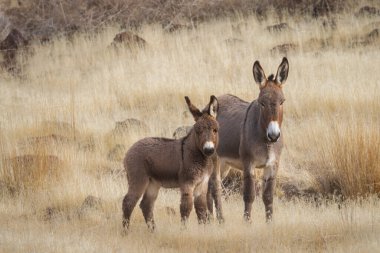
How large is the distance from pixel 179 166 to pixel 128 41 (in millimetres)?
11844

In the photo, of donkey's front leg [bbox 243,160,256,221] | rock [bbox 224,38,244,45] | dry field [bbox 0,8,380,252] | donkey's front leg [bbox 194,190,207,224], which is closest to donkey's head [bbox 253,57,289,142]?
donkey's front leg [bbox 243,160,256,221]

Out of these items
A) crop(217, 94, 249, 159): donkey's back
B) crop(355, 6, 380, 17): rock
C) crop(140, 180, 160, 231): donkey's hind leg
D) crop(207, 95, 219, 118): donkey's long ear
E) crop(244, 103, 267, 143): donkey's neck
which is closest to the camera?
crop(207, 95, 219, 118): donkey's long ear

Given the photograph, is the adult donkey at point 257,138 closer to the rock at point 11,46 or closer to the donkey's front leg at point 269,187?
the donkey's front leg at point 269,187

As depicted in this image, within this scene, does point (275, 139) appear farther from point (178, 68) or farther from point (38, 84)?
point (38, 84)

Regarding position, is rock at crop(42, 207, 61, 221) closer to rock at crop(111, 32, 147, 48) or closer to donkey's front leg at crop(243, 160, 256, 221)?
donkey's front leg at crop(243, 160, 256, 221)

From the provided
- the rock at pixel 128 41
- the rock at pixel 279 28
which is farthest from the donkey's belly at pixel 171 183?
the rock at pixel 279 28

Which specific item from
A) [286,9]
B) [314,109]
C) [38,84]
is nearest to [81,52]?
[38,84]

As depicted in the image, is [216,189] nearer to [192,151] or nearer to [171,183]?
[171,183]

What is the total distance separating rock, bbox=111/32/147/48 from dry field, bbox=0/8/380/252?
260 millimetres

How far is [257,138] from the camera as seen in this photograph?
9.38 meters

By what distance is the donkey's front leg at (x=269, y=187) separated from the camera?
30.9 feet

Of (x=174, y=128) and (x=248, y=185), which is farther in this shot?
(x=174, y=128)

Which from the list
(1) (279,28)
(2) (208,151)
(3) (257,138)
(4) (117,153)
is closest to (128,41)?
(1) (279,28)

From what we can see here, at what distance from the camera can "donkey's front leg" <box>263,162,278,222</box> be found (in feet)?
30.9
